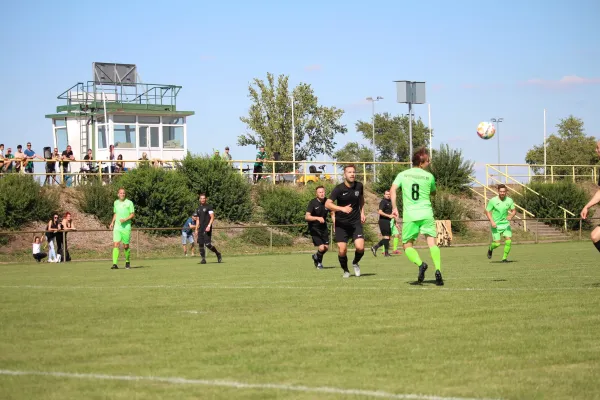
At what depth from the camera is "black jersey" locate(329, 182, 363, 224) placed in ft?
56.0

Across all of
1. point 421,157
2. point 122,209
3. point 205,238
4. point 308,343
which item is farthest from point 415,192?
point 205,238

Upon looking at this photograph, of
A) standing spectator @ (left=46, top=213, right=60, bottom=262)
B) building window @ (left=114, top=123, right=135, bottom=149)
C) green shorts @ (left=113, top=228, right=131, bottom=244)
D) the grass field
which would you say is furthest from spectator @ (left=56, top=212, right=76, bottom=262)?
building window @ (left=114, top=123, right=135, bottom=149)

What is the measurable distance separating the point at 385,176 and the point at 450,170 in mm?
6129

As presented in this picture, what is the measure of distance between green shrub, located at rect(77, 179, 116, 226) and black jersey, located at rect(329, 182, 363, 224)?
26985mm

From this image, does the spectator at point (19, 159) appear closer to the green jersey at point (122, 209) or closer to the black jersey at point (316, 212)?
the green jersey at point (122, 209)

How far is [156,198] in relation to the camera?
41781 millimetres

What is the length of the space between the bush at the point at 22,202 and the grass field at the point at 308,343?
25.6m

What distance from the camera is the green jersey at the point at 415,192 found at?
1449cm

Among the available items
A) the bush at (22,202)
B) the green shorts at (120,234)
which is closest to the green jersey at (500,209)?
the green shorts at (120,234)

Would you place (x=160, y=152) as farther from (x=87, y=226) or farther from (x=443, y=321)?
(x=443, y=321)

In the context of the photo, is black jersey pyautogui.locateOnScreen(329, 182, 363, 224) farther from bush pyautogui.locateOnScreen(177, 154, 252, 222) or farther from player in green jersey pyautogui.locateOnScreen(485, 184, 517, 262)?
bush pyautogui.locateOnScreen(177, 154, 252, 222)

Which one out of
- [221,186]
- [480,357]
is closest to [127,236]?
[480,357]

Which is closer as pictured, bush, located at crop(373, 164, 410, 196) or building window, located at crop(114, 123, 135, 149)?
bush, located at crop(373, 164, 410, 196)

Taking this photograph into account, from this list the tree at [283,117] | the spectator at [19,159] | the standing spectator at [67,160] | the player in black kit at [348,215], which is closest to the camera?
the player in black kit at [348,215]
